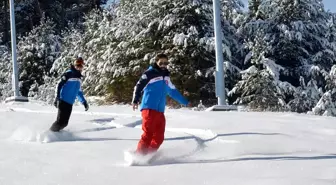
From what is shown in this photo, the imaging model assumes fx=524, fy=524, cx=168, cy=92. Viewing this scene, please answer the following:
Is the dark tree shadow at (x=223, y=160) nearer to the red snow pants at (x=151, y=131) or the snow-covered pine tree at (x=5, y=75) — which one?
the red snow pants at (x=151, y=131)

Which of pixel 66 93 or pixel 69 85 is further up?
pixel 69 85

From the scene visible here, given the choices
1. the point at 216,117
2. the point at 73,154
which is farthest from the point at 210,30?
the point at 73,154

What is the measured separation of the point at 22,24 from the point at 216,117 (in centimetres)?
3251

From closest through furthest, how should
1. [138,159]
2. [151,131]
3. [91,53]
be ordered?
[138,159] → [151,131] → [91,53]

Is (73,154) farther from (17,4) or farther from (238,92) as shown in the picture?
(17,4)

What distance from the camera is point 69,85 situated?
9.16m

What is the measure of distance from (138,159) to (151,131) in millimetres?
575

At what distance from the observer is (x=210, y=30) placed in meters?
22.4

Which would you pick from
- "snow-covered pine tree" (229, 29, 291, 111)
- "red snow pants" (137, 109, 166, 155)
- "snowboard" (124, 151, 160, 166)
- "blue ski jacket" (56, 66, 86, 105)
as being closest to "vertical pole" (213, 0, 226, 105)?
"blue ski jacket" (56, 66, 86, 105)

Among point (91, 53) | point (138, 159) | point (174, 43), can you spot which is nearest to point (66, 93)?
point (138, 159)

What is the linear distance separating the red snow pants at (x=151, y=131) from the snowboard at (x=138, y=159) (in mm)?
153

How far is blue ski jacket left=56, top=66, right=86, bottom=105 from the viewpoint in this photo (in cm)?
911

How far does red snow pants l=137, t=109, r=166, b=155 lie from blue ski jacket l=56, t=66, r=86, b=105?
2749 millimetres

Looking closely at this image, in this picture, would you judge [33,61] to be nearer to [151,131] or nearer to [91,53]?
[91,53]
